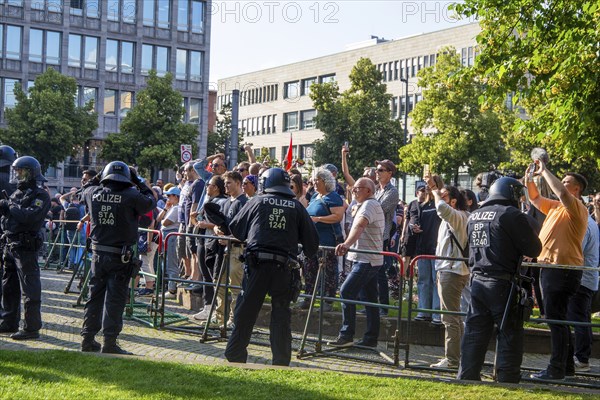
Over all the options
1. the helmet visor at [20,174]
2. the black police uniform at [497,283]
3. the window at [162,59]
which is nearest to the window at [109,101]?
the window at [162,59]

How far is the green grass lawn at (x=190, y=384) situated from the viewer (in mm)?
7266

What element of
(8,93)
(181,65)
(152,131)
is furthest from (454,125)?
(8,93)

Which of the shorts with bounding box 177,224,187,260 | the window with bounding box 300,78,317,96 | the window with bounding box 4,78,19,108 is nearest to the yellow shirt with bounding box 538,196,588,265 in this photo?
the shorts with bounding box 177,224,187,260

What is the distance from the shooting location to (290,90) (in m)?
97.1

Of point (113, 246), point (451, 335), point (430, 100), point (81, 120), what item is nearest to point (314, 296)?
point (451, 335)

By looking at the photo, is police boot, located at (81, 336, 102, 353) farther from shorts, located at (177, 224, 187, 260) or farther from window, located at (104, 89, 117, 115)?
window, located at (104, 89, 117, 115)

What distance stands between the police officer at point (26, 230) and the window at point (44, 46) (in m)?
53.8

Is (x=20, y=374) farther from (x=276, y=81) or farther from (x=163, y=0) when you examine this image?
(x=276, y=81)

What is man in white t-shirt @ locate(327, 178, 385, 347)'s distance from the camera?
34.1ft

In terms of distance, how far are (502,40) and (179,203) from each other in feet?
19.2

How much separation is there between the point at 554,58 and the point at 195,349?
295 inches

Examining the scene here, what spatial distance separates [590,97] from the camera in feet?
43.3

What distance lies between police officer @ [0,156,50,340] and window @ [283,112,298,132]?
85272 mm

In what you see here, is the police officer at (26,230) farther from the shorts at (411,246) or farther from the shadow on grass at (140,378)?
the shorts at (411,246)
